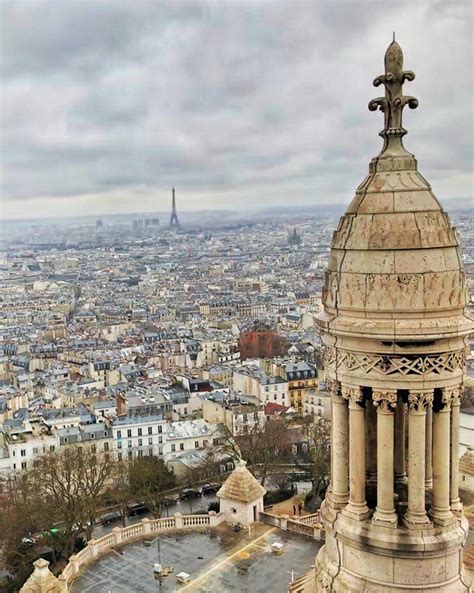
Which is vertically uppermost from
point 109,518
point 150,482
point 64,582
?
point 64,582

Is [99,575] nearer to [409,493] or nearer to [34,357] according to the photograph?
[409,493]

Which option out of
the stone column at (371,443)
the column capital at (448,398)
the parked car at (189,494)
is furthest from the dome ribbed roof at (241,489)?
the parked car at (189,494)

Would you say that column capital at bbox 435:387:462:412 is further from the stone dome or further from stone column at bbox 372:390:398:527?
the stone dome

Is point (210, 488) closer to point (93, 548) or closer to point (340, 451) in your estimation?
point (93, 548)

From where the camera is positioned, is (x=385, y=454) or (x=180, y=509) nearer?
(x=385, y=454)

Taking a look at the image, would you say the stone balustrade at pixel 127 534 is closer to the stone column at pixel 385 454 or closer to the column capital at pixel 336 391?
the column capital at pixel 336 391

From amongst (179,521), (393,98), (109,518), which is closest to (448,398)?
(393,98)

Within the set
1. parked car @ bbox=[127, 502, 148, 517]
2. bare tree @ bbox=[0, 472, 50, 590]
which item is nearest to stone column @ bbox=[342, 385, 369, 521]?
bare tree @ bbox=[0, 472, 50, 590]
